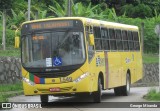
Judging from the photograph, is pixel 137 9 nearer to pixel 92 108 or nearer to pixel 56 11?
pixel 56 11

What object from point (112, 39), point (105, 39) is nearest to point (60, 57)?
point (105, 39)

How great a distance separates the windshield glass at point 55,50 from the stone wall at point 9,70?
7003 mm

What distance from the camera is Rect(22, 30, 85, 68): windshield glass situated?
17797 millimetres

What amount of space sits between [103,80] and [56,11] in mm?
20741

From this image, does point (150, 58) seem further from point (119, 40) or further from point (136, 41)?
point (119, 40)

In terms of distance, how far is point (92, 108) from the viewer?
1731 centimetres

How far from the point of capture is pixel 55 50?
17891 mm

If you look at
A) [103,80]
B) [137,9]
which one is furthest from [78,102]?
[137,9]

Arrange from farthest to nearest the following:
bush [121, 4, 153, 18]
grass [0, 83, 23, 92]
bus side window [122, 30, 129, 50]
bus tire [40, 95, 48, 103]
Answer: bush [121, 4, 153, 18] → bus side window [122, 30, 129, 50] → grass [0, 83, 23, 92] → bus tire [40, 95, 48, 103]

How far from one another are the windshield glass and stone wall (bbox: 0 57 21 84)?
7.00m

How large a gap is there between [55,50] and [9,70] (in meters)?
8.14

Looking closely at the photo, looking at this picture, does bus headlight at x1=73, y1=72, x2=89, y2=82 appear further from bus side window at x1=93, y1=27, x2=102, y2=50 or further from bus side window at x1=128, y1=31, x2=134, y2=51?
bus side window at x1=128, y1=31, x2=134, y2=51

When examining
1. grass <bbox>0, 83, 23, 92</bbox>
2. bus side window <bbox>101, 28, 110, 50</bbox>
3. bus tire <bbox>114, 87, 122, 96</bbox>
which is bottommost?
bus tire <bbox>114, 87, 122, 96</bbox>

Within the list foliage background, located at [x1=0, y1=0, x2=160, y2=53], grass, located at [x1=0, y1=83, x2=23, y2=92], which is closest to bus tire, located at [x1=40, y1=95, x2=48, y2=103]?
grass, located at [x1=0, y1=83, x2=23, y2=92]
